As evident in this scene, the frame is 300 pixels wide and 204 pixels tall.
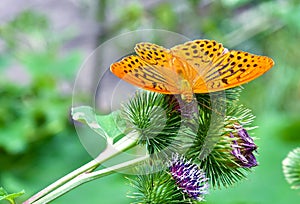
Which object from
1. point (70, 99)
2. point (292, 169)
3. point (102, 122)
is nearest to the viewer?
point (102, 122)

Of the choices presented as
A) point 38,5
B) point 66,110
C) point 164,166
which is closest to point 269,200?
point 66,110

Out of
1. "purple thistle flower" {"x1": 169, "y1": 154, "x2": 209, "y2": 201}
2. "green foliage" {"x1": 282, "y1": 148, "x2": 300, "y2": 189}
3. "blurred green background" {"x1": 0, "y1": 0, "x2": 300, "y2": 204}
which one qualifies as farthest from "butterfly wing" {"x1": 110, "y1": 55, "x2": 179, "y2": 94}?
"blurred green background" {"x1": 0, "y1": 0, "x2": 300, "y2": 204}

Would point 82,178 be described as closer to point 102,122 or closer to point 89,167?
point 89,167

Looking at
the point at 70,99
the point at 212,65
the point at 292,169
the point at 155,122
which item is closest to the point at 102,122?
the point at 155,122

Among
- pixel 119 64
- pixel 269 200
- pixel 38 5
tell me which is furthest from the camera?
pixel 38 5

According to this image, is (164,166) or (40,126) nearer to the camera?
(164,166)

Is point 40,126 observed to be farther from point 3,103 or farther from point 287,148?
point 287,148

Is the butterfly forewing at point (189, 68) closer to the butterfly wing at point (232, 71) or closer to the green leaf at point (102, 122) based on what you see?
the butterfly wing at point (232, 71)
